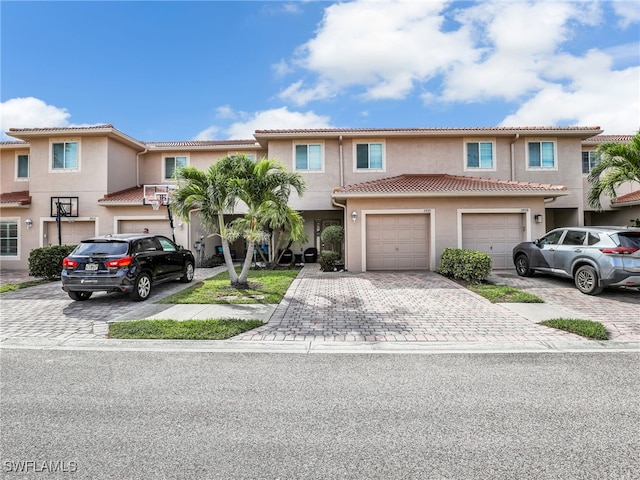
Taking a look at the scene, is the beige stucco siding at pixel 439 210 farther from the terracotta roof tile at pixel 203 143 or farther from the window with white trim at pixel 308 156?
the terracotta roof tile at pixel 203 143

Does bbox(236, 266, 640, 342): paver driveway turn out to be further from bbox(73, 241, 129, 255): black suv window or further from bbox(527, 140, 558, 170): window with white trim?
bbox(527, 140, 558, 170): window with white trim

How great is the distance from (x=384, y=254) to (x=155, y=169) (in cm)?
1296

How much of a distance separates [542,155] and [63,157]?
21992mm

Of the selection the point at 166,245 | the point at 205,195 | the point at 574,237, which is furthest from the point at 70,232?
the point at 574,237

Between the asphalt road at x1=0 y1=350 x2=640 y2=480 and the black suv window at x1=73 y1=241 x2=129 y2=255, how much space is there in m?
4.03

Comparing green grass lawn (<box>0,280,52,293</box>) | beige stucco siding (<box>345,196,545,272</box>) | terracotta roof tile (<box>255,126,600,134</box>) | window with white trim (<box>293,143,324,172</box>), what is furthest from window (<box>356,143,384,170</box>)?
green grass lawn (<box>0,280,52,293</box>)

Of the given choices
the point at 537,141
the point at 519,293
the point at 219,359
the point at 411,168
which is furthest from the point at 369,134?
the point at 219,359

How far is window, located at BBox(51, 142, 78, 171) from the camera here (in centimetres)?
1634

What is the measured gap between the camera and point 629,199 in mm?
16375

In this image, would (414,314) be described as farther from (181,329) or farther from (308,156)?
(308,156)

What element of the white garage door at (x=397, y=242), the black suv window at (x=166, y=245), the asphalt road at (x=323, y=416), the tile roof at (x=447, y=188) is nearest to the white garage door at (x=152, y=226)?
the black suv window at (x=166, y=245)

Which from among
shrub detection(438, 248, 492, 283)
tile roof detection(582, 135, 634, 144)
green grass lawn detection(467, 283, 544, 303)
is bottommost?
green grass lawn detection(467, 283, 544, 303)

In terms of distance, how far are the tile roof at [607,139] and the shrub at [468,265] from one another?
423 inches

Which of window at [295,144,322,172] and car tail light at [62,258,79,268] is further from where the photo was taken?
window at [295,144,322,172]
